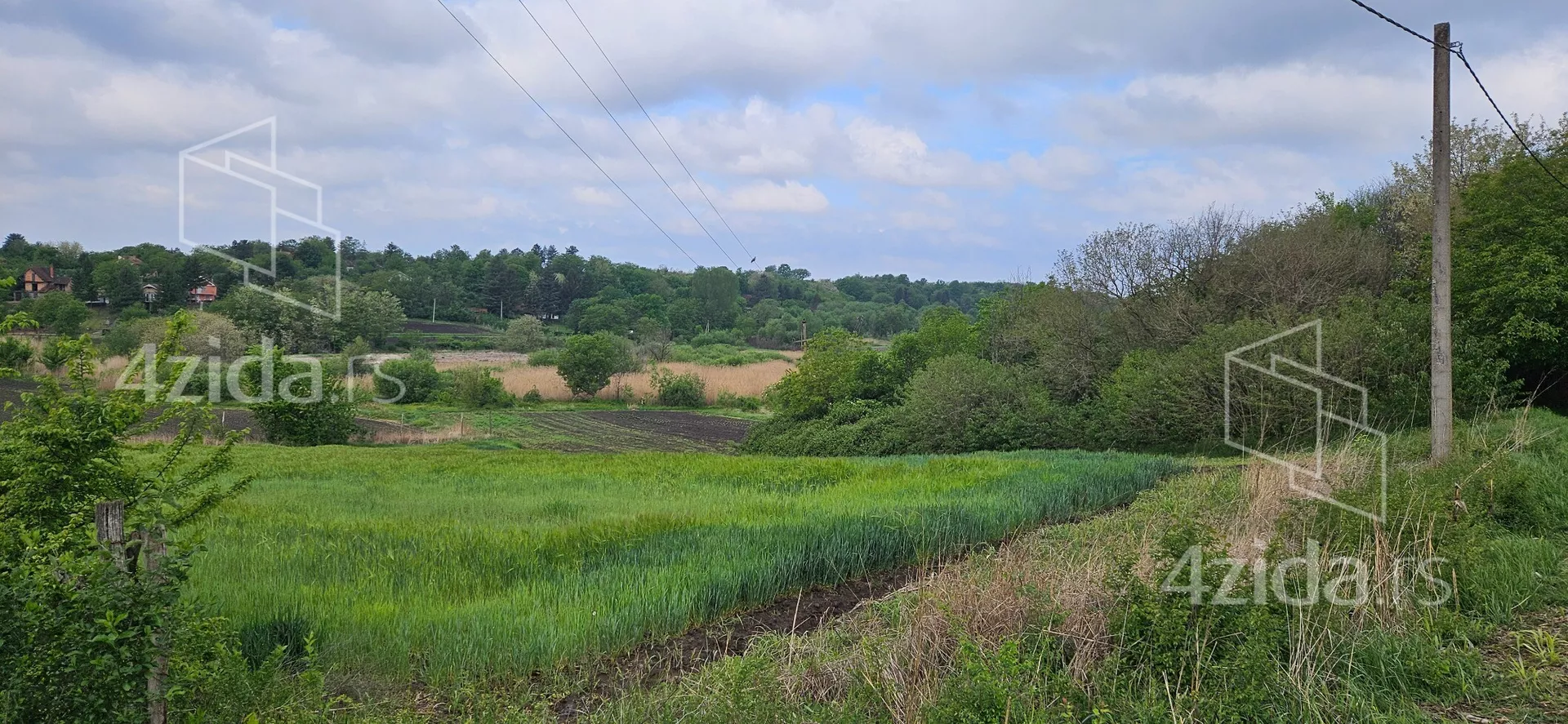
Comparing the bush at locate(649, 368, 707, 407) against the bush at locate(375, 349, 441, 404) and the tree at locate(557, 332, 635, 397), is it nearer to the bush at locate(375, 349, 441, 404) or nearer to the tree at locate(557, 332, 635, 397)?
the tree at locate(557, 332, 635, 397)

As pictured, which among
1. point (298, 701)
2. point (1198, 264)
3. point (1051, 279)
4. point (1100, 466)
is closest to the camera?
point (298, 701)

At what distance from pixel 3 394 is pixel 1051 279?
133ft

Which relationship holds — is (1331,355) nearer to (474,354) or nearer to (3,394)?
(3,394)

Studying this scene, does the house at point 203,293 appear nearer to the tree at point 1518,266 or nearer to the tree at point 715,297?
the tree at point 715,297

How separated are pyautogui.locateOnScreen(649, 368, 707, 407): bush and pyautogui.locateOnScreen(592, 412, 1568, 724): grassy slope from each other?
168 feet

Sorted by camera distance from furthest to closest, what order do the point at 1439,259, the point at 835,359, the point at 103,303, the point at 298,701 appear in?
1. the point at 103,303
2. the point at 835,359
3. the point at 1439,259
4. the point at 298,701

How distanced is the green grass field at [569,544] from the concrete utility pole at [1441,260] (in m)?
3.99

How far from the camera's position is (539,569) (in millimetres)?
8352

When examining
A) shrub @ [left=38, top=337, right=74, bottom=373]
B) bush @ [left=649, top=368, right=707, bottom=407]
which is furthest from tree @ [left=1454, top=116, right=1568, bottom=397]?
bush @ [left=649, top=368, right=707, bottom=407]

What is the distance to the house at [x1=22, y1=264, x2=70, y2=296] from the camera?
19403mm

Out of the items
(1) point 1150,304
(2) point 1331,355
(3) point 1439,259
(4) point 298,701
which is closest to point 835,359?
(1) point 1150,304

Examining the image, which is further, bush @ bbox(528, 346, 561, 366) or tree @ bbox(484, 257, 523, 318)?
tree @ bbox(484, 257, 523, 318)

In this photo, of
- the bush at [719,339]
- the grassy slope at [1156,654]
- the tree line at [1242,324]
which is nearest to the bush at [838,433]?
the tree line at [1242,324]

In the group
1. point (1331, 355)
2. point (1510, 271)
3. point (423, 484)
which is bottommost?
point (423, 484)
